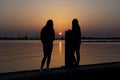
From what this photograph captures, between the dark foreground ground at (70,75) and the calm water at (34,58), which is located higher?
the dark foreground ground at (70,75)

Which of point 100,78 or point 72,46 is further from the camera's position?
point 72,46

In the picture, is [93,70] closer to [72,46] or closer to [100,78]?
[100,78]

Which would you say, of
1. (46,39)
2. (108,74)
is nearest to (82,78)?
(108,74)

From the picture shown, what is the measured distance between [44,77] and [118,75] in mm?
3208

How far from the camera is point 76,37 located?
35.3 ft

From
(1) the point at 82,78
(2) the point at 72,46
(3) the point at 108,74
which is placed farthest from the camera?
(2) the point at 72,46

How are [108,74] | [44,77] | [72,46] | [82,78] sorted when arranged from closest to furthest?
1. [44,77]
2. [82,78]
3. [108,74]
4. [72,46]

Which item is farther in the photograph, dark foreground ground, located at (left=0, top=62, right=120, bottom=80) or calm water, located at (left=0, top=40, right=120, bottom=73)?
calm water, located at (left=0, top=40, right=120, bottom=73)

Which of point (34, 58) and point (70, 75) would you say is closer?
point (70, 75)

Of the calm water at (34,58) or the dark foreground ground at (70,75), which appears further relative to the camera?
the calm water at (34,58)

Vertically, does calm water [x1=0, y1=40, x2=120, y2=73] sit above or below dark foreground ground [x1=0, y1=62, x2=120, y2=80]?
below

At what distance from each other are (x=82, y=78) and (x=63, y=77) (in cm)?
75

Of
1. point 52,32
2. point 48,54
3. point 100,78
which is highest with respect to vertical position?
point 52,32

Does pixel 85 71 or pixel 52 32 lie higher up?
pixel 52 32
